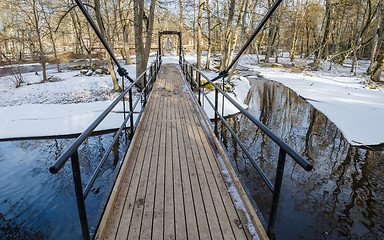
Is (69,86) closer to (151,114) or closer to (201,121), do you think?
(151,114)

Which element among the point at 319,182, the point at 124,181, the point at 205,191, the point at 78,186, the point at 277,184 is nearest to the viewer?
the point at 78,186

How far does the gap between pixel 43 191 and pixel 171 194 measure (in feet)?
11.6

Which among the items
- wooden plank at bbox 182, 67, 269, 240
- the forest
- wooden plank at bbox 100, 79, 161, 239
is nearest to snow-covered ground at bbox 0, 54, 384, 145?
the forest

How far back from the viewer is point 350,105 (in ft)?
32.4

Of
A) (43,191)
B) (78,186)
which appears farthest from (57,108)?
(78,186)

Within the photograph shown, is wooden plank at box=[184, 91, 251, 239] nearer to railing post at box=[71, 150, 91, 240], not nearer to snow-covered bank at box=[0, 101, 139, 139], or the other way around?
railing post at box=[71, 150, 91, 240]

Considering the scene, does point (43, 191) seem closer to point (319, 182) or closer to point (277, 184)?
point (277, 184)

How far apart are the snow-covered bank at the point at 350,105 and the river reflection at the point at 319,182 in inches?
21.2

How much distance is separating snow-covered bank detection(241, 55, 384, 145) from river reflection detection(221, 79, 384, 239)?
54cm

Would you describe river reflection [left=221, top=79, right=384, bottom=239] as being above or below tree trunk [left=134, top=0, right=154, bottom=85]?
below

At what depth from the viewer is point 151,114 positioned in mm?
5398

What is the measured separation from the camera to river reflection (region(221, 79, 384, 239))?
12.3 feet

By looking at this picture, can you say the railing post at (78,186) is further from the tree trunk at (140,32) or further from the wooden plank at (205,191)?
the tree trunk at (140,32)

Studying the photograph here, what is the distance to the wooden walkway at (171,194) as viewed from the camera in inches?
77.4
